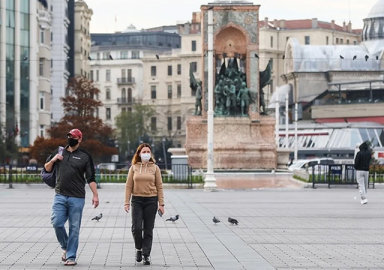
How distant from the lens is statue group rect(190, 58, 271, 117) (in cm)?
6078

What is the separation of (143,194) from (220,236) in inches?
167

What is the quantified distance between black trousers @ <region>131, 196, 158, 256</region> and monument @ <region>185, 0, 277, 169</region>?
4104 centimetres

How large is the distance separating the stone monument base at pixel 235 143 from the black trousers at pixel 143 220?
41009 millimetres

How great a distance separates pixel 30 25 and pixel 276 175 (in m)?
33.5

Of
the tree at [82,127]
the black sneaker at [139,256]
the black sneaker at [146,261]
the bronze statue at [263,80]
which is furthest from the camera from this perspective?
the tree at [82,127]

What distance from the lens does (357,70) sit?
14688cm

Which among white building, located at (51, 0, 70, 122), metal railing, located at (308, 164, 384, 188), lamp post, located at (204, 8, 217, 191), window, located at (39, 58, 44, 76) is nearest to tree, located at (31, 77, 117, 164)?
lamp post, located at (204, 8, 217, 191)

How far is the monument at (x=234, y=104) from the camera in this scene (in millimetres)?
59750

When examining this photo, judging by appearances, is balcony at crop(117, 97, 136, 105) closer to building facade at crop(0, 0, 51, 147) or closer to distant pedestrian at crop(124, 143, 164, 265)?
building facade at crop(0, 0, 51, 147)

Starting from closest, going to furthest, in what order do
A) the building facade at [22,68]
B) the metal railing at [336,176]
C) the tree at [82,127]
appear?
1. the metal railing at [336,176]
2. the tree at [82,127]
3. the building facade at [22,68]

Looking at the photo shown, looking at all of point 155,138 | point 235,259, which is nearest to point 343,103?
point 155,138

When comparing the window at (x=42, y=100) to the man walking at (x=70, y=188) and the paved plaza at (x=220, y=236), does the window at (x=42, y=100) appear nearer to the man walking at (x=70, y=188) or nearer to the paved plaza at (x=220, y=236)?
Answer: the paved plaza at (x=220, y=236)

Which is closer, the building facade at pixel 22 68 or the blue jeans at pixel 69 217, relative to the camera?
the blue jeans at pixel 69 217

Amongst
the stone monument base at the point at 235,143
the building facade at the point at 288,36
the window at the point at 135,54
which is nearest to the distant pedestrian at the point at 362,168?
the stone monument base at the point at 235,143
